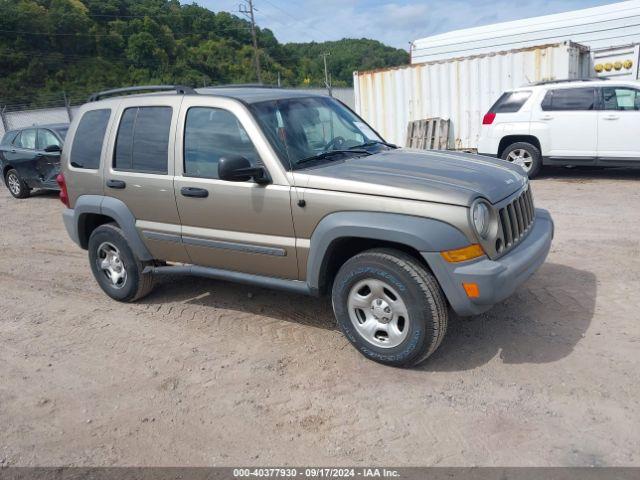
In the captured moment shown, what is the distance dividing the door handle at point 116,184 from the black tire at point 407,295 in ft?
7.34

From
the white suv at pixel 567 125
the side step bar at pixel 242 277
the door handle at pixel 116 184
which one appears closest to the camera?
the side step bar at pixel 242 277

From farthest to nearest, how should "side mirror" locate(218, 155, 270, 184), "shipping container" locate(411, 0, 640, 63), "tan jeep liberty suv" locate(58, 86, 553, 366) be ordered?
"shipping container" locate(411, 0, 640, 63) < "side mirror" locate(218, 155, 270, 184) < "tan jeep liberty suv" locate(58, 86, 553, 366)

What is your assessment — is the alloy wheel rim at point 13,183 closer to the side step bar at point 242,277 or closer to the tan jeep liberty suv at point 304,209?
the tan jeep liberty suv at point 304,209

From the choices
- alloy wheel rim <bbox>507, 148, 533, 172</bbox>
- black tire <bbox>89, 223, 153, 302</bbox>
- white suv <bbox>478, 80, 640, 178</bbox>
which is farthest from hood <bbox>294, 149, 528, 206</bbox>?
alloy wheel rim <bbox>507, 148, 533, 172</bbox>

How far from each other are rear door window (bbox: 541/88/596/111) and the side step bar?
7.95 meters

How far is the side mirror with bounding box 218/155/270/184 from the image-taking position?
379cm

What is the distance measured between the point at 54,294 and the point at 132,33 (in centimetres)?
5110

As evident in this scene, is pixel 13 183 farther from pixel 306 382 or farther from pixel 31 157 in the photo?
pixel 306 382

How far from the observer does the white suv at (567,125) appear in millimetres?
9438

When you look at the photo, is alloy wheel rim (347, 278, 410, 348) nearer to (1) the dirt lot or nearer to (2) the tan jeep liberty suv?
(2) the tan jeep liberty suv

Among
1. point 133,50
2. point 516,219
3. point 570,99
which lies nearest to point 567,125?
point 570,99

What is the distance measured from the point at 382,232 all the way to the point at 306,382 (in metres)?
1.13

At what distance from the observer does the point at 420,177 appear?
11.9 ft

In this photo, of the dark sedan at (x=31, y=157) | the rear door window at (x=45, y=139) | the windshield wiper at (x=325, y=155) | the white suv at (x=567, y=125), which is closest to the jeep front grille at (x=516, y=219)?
the windshield wiper at (x=325, y=155)
